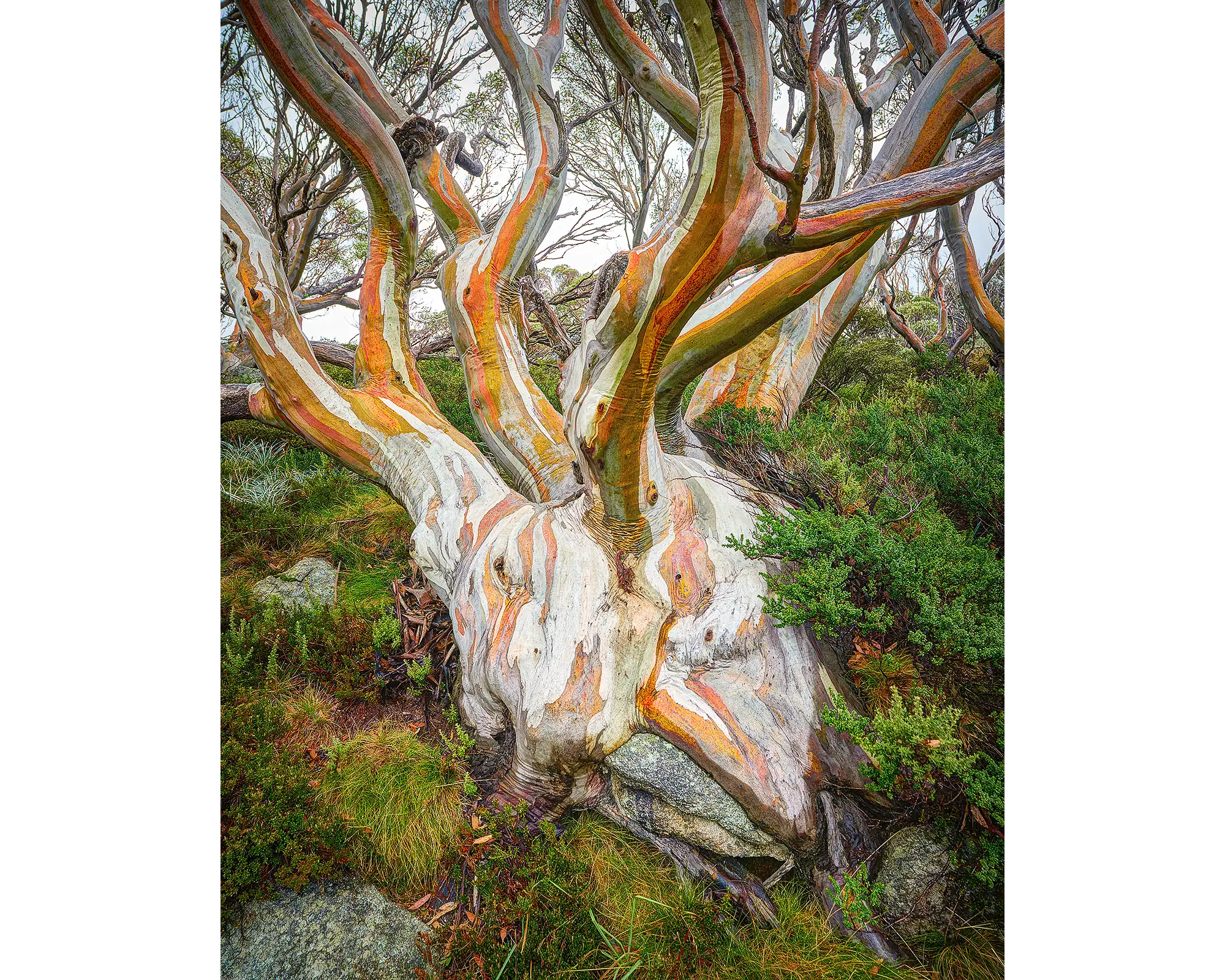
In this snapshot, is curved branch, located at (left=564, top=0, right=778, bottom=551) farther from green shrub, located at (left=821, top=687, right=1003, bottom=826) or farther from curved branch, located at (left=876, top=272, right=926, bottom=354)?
curved branch, located at (left=876, top=272, right=926, bottom=354)

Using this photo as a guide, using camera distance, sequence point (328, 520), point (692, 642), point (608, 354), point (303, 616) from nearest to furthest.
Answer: point (608, 354)
point (692, 642)
point (303, 616)
point (328, 520)

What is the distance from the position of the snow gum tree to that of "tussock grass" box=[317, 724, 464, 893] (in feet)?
0.70

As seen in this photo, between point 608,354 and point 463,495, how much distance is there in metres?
1.07

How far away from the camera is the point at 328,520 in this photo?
3.12m

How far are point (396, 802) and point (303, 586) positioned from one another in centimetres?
134

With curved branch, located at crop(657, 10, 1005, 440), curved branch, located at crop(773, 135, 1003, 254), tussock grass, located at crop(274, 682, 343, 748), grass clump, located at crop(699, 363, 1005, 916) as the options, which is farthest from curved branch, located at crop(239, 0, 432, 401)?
curved branch, located at crop(773, 135, 1003, 254)

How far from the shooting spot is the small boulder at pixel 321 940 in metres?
1.52

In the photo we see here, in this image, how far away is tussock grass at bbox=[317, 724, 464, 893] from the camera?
1.69 m

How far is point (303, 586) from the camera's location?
8.85 ft

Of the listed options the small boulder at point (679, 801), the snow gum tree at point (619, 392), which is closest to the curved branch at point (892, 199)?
the snow gum tree at point (619, 392)

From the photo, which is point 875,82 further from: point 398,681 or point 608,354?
point 398,681

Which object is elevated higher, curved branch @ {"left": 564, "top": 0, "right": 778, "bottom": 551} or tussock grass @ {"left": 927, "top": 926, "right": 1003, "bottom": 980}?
curved branch @ {"left": 564, "top": 0, "right": 778, "bottom": 551}

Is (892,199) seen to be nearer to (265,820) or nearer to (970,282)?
(265,820)
